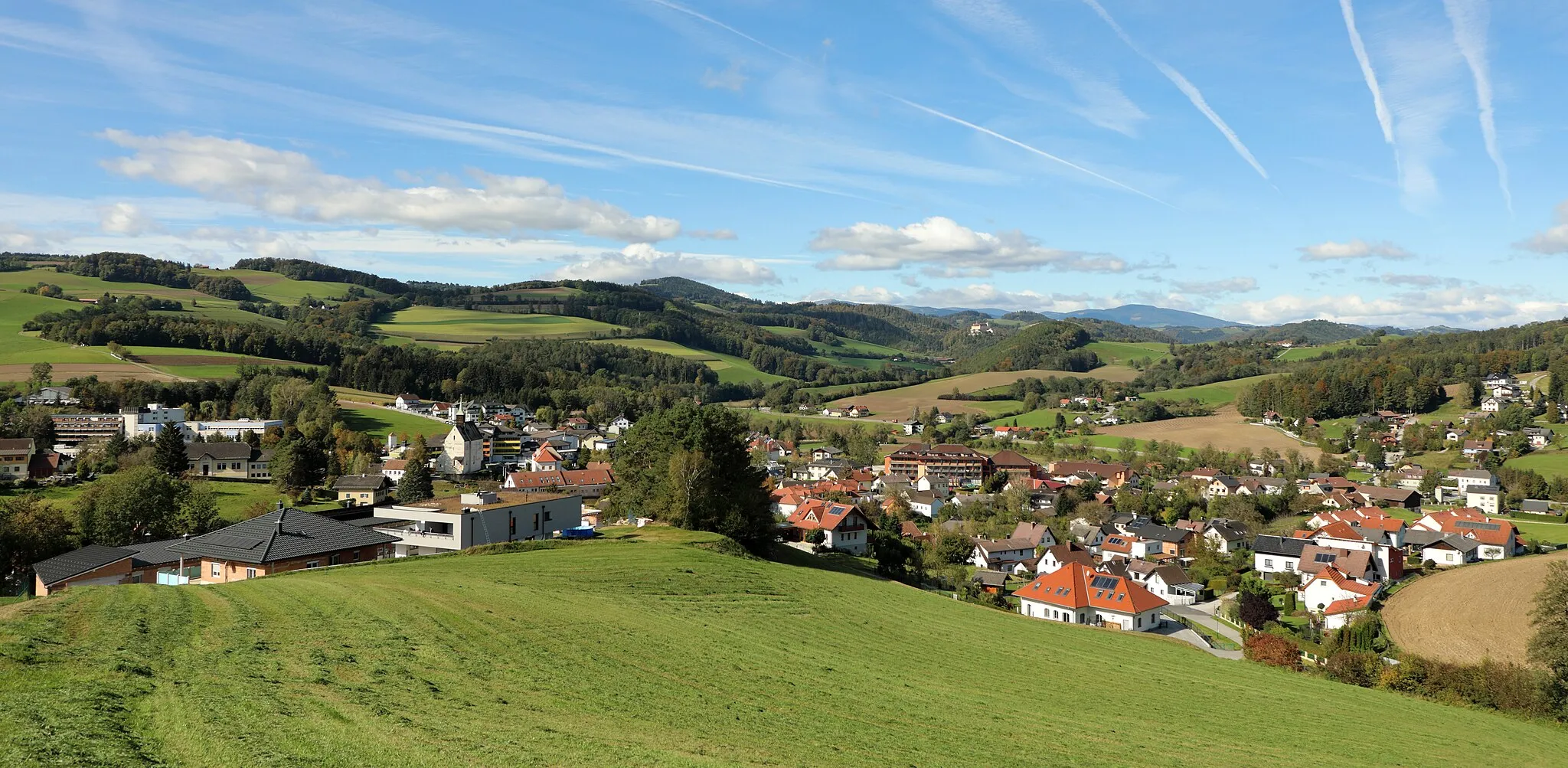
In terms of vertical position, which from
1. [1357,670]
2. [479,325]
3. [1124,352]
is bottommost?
[1357,670]

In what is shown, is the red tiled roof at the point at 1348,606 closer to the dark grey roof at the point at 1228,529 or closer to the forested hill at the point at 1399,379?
the dark grey roof at the point at 1228,529

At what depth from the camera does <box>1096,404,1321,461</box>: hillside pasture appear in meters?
97.6

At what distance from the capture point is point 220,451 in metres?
68.1

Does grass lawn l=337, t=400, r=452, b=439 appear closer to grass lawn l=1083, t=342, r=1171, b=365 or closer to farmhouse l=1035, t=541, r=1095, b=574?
farmhouse l=1035, t=541, r=1095, b=574

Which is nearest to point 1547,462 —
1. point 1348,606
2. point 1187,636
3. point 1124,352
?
point 1348,606

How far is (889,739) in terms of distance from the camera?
1266 centimetres

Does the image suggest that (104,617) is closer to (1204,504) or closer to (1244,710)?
(1244,710)

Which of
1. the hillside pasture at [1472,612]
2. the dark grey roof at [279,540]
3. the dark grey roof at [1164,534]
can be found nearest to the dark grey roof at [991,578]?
the dark grey roof at [1164,534]

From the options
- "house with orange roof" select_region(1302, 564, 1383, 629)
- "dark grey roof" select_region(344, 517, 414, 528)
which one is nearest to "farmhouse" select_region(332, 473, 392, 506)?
"dark grey roof" select_region(344, 517, 414, 528)

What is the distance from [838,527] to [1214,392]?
10550cm

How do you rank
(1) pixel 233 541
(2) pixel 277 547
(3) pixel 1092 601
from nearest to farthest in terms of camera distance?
(2) pixel 277 547 → (1) pixel 233 541 → (3) pixel 1092 601

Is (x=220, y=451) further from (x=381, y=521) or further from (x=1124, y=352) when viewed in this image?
(x=1124, y=352)

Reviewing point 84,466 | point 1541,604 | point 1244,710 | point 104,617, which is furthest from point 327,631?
point 84,466

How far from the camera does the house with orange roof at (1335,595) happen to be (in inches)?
1710
